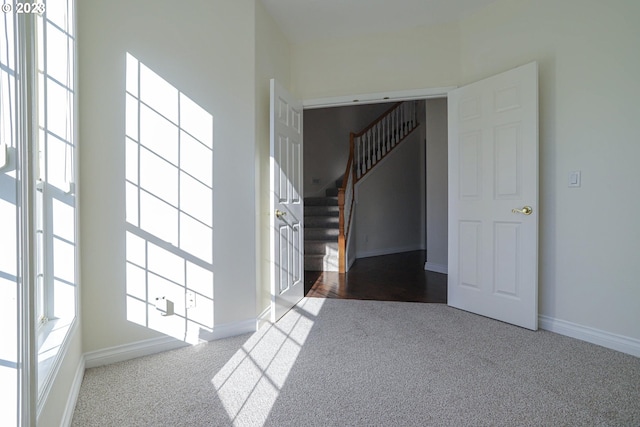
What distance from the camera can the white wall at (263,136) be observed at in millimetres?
2732

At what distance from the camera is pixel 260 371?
2.01m

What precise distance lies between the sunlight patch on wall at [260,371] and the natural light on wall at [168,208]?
447 mm

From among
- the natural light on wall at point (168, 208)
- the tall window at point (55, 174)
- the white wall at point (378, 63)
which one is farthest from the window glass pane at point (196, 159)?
the white wall at point (378, 63)

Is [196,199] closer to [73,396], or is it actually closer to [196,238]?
[196,238]

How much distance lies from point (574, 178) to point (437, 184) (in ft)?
8.10

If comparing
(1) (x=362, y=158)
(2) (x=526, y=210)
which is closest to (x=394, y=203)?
(1) (x=362, y=158)

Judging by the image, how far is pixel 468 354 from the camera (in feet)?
7.22

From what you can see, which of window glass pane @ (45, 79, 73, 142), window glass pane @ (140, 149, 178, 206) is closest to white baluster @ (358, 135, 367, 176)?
window glass pane @ (140, 149, 178, 206)

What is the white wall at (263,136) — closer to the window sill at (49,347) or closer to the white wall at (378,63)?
the white wall at (378,63)

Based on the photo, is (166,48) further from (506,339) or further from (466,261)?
(506,339)

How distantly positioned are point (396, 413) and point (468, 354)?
87 centimetres

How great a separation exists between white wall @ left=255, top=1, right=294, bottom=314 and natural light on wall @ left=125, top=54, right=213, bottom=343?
439 mm

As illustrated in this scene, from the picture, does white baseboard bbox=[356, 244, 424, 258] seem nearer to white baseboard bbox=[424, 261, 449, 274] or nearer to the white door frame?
white baseboard bbox=[424, 261, 449, 274]

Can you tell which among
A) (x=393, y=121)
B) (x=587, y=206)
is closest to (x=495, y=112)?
(x=587, y=206)
